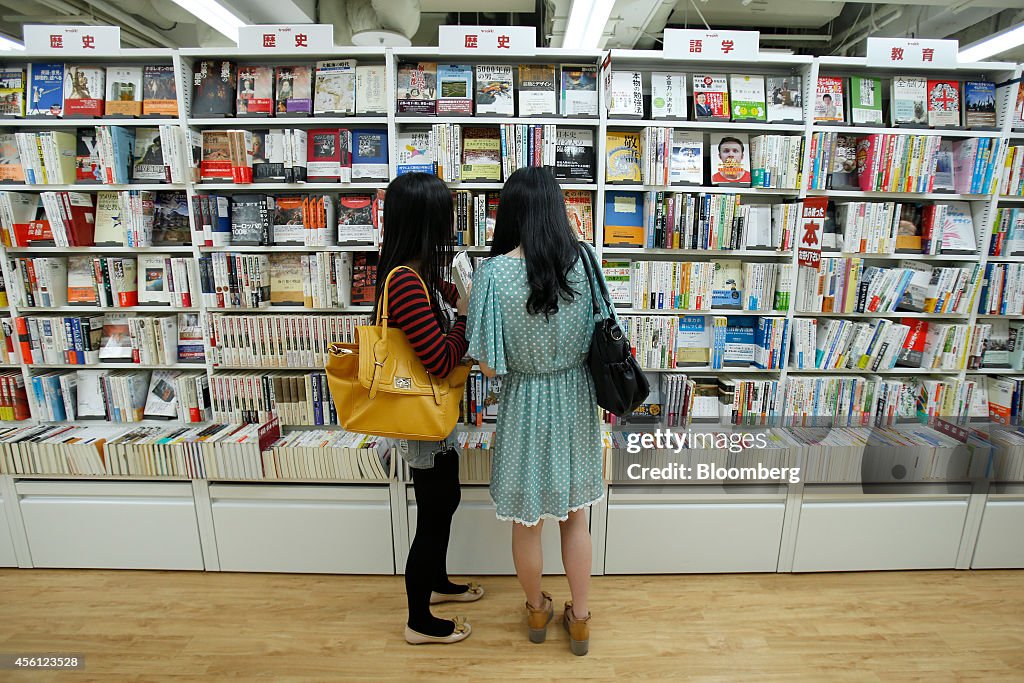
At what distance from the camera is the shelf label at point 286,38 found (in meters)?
2.41

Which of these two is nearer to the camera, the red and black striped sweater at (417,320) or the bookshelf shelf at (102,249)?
the red and black striped sweater at (417,320)

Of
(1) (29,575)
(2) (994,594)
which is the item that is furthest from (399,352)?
(2) (994,594)

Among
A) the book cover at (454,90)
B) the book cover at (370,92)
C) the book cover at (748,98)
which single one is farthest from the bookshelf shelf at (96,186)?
the book cover at (748,98)

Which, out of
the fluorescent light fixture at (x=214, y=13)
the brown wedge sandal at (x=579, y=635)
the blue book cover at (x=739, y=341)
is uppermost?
the fluorescent light fixture at (x=214, y=13)

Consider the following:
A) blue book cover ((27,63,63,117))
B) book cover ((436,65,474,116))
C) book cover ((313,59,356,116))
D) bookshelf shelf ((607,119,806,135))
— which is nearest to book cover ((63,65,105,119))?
blue book cover ((27,63,63,117))

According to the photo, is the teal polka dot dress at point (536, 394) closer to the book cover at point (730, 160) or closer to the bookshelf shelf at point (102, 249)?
the book cover at point (730, 160)

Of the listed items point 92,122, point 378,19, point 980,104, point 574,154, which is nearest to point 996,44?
Result: point 980,104

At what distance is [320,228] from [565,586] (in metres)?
2.08

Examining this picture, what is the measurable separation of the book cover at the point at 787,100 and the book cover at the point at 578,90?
2.95ft

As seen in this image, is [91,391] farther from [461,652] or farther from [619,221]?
[619,221]

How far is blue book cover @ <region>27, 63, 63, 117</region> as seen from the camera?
8.24 ft

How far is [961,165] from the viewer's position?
2646 millimetres

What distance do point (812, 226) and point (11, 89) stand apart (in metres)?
3.92

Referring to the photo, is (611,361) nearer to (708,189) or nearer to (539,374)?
(539,374)
